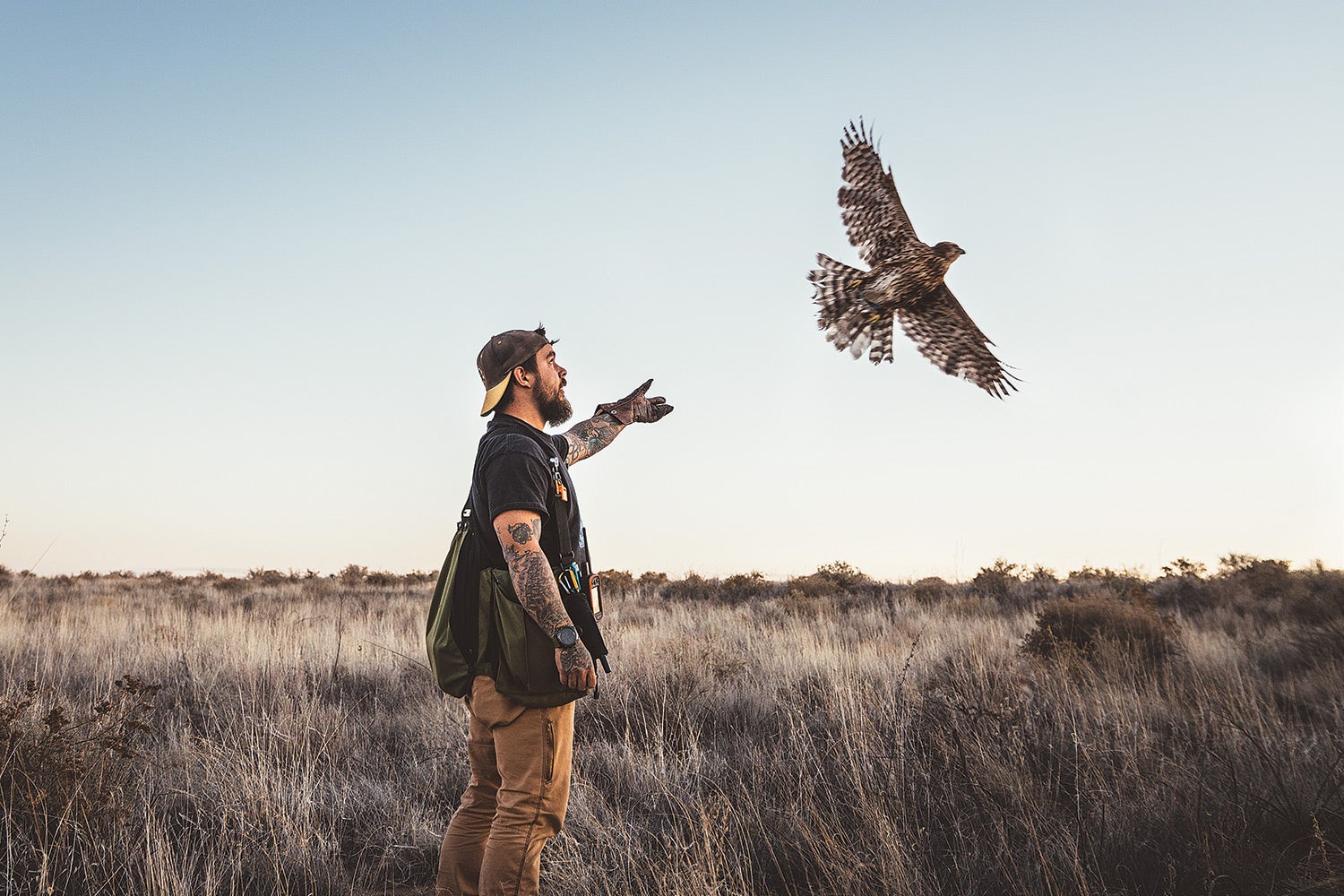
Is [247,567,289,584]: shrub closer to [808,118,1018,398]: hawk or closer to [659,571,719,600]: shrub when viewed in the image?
[659,571,719,600]: shrub

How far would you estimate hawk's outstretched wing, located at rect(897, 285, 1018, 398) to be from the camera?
522 centimetres

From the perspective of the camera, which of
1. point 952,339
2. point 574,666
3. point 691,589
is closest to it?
point 574,666

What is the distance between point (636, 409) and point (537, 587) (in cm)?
146

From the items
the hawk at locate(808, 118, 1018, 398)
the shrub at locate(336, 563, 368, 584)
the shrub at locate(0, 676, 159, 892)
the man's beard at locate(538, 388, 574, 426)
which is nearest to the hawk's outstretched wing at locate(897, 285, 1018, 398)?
the hawk at locate(808, 118, 1018, 398)

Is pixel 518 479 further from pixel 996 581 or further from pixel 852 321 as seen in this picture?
pixel 996 581

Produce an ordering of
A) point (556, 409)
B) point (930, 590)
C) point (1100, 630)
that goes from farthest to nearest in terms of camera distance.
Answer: point (930, 590), point (1100, 630), point (556, 409)

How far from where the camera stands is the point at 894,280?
16.5 feet

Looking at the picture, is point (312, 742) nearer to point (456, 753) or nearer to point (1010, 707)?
point (456, 753)

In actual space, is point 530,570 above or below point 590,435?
below

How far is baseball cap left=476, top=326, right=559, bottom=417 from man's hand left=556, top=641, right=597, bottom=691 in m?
0.98

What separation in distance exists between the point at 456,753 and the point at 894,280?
14.5ft

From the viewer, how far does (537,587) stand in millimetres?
2551

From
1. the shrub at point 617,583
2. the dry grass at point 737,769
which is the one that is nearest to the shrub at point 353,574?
the shrub at point 617,583

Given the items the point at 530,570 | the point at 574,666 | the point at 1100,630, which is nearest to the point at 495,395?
the point at 530,570
